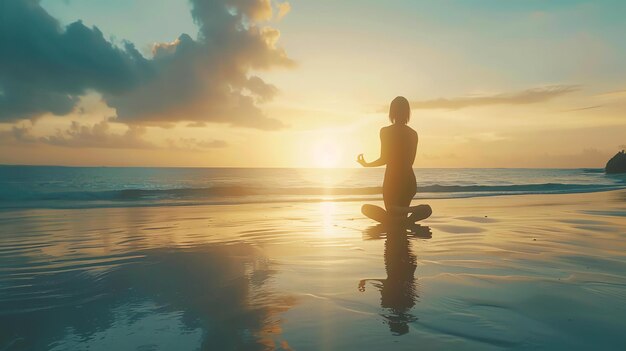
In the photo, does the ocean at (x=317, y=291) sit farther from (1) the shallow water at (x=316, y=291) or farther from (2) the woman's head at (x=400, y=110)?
(2) the woman's head at (x=400, y=110)

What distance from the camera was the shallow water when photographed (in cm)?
298

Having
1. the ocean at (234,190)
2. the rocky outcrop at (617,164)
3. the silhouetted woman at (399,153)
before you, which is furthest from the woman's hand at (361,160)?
the rocky outcrop at (617,164)

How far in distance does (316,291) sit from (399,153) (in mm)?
4562

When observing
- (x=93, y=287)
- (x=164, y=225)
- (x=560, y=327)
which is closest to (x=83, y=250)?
(x=93, y=287)

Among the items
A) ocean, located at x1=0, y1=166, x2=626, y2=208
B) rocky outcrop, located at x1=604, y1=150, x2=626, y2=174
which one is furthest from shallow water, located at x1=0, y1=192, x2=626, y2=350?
rocky outcrop, located at x1=604, y1=150, x2=626, y2=174

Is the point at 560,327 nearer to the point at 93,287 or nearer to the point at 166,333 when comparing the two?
the point at 166,333

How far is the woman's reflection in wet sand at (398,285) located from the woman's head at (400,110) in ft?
8.20

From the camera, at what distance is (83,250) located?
6973 millimetres

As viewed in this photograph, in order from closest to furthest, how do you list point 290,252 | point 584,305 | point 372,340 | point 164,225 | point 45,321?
point 372,340, point 45,321, point 584,305, point 290,252, point 164,225

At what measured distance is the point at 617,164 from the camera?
252 ft

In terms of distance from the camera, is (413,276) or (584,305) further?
(413,276)

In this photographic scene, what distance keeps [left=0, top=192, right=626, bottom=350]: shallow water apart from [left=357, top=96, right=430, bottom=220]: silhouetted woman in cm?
85

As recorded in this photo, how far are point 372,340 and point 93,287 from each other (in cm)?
345

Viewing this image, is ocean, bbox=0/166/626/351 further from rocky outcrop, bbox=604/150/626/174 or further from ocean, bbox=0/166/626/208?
rocky outcrop, bbox=604/150/626/174
